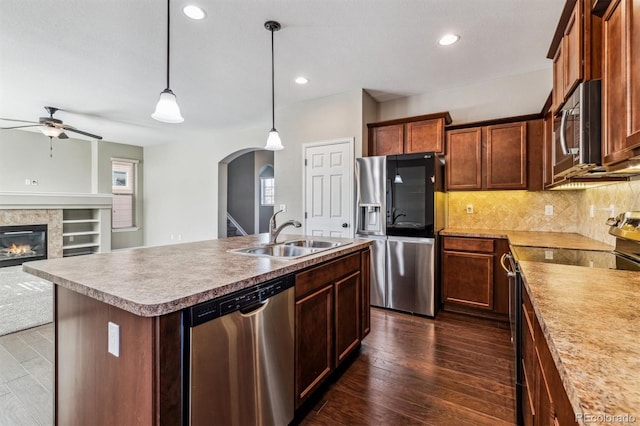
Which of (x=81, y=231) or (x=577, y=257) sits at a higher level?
(x=577, y=257)

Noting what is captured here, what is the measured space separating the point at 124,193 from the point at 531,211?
8.66 metres

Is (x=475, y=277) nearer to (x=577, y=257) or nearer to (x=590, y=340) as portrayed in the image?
(x=577, y=257)

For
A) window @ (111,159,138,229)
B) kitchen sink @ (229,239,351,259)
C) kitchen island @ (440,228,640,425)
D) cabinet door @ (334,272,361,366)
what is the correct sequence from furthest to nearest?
1. window @ (111,159,138,229)
2. kitchen sink @ (229,239,351,259)
3. cabinet door @ (334,272,361,366)
4. kitchen island @ (440,228,640,425)

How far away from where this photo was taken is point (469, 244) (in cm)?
327

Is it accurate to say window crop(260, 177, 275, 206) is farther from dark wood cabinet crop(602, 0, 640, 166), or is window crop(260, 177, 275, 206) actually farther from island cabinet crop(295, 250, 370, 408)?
dark wood cabinet crop(602, 0, 640, 166)

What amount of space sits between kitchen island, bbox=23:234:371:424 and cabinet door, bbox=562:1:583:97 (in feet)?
5.48

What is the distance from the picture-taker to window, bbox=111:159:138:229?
7.59m

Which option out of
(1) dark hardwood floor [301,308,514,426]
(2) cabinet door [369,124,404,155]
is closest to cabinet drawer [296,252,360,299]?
(1) dark hardwood floor [301,308,514,426]

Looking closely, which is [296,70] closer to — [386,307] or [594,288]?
[386,307]

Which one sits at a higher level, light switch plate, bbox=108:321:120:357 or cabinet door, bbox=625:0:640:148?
cabinet door, bbox=625:0:640:148

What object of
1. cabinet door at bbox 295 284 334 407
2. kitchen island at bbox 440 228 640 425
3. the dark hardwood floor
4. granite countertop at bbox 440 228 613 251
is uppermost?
granite countertop at bbox 440 228 613 251

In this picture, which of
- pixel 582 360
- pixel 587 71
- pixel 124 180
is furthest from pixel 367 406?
pixel 124 180

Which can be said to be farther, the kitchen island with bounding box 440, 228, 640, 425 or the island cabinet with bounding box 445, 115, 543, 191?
the island cabinet with bounding box 445, 115, 543, 191

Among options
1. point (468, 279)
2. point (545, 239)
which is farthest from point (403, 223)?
point (545, 239)
